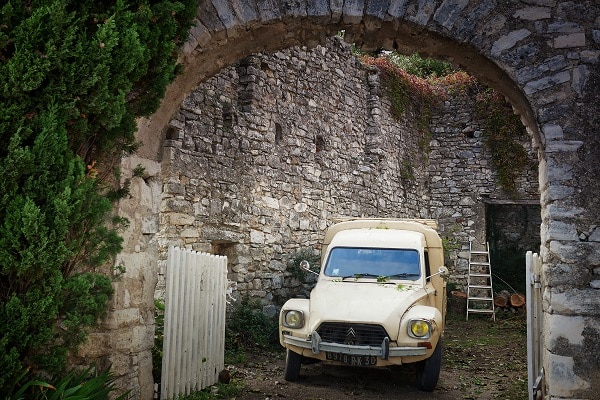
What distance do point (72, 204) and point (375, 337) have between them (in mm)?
3476

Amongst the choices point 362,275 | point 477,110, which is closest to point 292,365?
point 362,275

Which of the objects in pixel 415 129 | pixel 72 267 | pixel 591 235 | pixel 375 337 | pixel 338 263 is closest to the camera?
pixel 72 267

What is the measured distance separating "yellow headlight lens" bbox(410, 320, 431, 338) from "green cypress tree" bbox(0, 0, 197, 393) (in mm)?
3255

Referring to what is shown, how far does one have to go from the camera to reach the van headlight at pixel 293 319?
6.09 metres

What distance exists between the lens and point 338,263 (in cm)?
702

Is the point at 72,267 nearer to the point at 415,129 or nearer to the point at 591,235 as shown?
the point at 591,235

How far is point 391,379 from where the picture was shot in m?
6.55

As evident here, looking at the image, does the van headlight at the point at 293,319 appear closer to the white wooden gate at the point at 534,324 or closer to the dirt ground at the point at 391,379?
the dirt ground at the point at 391,379

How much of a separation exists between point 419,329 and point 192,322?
2.20 meters

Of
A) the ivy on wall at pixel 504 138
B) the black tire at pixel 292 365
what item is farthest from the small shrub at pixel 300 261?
the ivy on wall at pixel 504 138

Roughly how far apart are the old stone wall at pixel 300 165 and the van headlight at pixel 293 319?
1.81 metres

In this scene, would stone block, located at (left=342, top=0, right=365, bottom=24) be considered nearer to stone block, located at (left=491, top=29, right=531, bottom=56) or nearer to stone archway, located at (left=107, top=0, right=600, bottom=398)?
stone archway, located at (left=107, top=0, right=600, bottom=398)

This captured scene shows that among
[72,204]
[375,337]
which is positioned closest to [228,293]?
[375,337]

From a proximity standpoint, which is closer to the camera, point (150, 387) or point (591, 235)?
point (591, 235)
